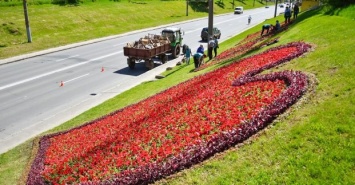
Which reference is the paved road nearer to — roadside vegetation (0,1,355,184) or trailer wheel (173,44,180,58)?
trailer wheel (173,44,180,58)

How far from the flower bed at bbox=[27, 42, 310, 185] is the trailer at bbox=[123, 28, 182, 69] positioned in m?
A: 13.8

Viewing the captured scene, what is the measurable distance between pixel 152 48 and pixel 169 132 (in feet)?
64.9

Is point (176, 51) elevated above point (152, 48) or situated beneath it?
situated beneath

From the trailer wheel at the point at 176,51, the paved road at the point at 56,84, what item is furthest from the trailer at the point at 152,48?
the paved road at the point at 56,84

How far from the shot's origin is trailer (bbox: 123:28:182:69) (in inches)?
1220

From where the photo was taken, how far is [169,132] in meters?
12.4

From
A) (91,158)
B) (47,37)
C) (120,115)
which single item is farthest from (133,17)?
(91,158)

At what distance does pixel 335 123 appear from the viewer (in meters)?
9.77

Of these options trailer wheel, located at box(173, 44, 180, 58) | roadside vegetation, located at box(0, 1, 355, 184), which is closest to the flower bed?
roadside vegetation, located at box(0, 1, 355, 184)

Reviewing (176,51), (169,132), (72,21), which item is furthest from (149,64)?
(72,21)

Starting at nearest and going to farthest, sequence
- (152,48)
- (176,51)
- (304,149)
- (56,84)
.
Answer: (304,149) → (56,84) → (152,48) → (176,51)

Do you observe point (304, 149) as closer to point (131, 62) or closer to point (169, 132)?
point (169, 132)

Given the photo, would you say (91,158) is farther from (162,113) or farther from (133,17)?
(133,17)

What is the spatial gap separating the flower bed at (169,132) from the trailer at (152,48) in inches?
544
